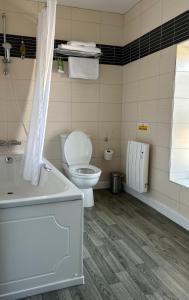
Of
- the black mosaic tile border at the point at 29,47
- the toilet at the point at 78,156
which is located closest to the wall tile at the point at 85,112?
the toilet at the point at 78,156

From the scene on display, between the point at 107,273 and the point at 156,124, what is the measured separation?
1.74 m

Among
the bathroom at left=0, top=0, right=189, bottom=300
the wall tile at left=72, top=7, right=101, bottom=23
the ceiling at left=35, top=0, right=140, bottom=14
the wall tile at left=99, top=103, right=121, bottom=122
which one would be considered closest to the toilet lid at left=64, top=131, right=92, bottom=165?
the bathroom at left=0, top=0, right=189, bottom=300

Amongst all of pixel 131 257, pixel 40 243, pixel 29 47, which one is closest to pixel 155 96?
pixel 29 47

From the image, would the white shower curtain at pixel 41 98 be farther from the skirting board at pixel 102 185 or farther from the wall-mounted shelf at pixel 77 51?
the skirting board at pixel 102 185

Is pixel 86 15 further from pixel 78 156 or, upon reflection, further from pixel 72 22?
pixel 78 156

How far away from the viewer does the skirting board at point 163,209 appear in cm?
256

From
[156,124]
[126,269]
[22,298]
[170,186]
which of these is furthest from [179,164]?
[22,298]

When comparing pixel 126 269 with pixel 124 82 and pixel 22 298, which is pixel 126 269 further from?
pixel 124 82

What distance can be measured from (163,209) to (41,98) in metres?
1.77

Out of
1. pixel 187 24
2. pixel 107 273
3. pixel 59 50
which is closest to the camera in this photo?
pixel 107 273

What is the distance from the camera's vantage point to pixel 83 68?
3385 millimetres

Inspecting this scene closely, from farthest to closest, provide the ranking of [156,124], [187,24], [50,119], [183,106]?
[50,119]
[156,124]
[183,106]
[187,24]

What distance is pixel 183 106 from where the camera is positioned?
2.70 metres

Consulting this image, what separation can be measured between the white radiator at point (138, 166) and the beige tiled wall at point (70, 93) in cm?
54
